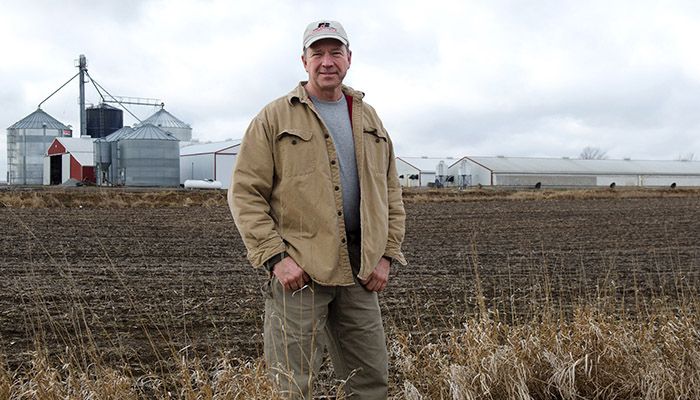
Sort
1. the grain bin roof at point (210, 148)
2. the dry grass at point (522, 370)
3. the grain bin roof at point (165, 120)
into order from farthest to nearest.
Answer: the grain bin roof at point (165, 120), the grain bin roof at point (210, 148), the dry grass at point (522, 370)

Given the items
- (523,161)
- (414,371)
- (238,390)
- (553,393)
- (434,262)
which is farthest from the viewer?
(523,161)

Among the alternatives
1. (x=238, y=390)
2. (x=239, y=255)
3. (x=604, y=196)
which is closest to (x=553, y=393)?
(x=238, y=390)

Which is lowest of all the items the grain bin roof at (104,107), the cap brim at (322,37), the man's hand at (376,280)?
the man's hand at (376,280)

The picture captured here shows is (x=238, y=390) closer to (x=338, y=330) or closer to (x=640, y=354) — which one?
(x=338, y=330)

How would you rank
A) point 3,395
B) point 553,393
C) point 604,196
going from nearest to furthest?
point 3,395 → point 553,393 → point 604,196

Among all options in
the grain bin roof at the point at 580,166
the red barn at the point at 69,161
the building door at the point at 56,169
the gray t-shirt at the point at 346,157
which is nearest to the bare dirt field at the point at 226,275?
the gray t-shirt at the point at 346,157

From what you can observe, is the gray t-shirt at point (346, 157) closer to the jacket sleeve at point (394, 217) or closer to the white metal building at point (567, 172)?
the jacket sleeve at point (394, 217)

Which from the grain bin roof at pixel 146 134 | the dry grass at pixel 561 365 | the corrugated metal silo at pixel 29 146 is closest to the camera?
the dry grass at pixel 561 365

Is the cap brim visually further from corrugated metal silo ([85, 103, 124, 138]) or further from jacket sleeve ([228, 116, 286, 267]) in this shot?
corrugated metal silo ([85, 103, 124, 138])

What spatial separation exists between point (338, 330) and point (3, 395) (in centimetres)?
160

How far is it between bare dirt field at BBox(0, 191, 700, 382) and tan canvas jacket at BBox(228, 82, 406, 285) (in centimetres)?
86

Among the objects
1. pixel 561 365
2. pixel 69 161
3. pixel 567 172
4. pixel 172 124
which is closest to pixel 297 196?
pixel 561 365

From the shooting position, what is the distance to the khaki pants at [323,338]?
9.88 feet

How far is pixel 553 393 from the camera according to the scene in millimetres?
3793
